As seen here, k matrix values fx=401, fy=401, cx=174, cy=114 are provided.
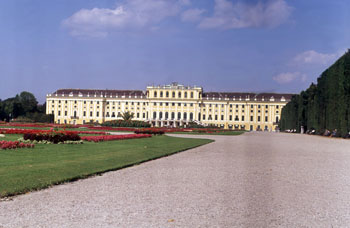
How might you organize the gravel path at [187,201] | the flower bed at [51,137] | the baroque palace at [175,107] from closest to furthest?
the gravel path at [187,201], the flower bed at [51,137], the baroque palace at [175,107]

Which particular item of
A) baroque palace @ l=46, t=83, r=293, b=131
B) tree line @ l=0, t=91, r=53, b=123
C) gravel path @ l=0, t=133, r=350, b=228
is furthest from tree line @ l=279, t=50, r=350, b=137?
tree line @ l=0, t=91, r=53, b=123

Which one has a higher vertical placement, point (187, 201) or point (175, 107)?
point (175, 107)

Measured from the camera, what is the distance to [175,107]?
107 meters

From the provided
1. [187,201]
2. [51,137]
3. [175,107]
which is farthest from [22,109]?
[187,201]

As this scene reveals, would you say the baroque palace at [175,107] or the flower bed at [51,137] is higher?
the baroque palace at [175,107]

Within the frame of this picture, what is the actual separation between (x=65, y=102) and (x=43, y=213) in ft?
353

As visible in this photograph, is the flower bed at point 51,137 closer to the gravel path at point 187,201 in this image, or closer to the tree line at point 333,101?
the gravel path at point 187,201

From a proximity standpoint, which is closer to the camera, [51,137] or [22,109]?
[51,137]

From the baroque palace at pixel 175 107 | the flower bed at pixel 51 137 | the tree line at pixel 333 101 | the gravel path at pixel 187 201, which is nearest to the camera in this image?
the gravel path at pixel 187 201

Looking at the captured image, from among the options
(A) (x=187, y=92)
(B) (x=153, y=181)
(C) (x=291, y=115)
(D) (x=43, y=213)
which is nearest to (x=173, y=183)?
(B) (x=153, y=181)

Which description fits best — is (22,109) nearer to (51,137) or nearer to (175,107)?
(175,107)

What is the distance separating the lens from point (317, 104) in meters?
45.5

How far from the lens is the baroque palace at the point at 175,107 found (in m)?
106

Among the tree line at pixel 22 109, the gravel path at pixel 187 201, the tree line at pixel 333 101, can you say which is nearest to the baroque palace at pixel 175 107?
the tree line at pixel 22 109
